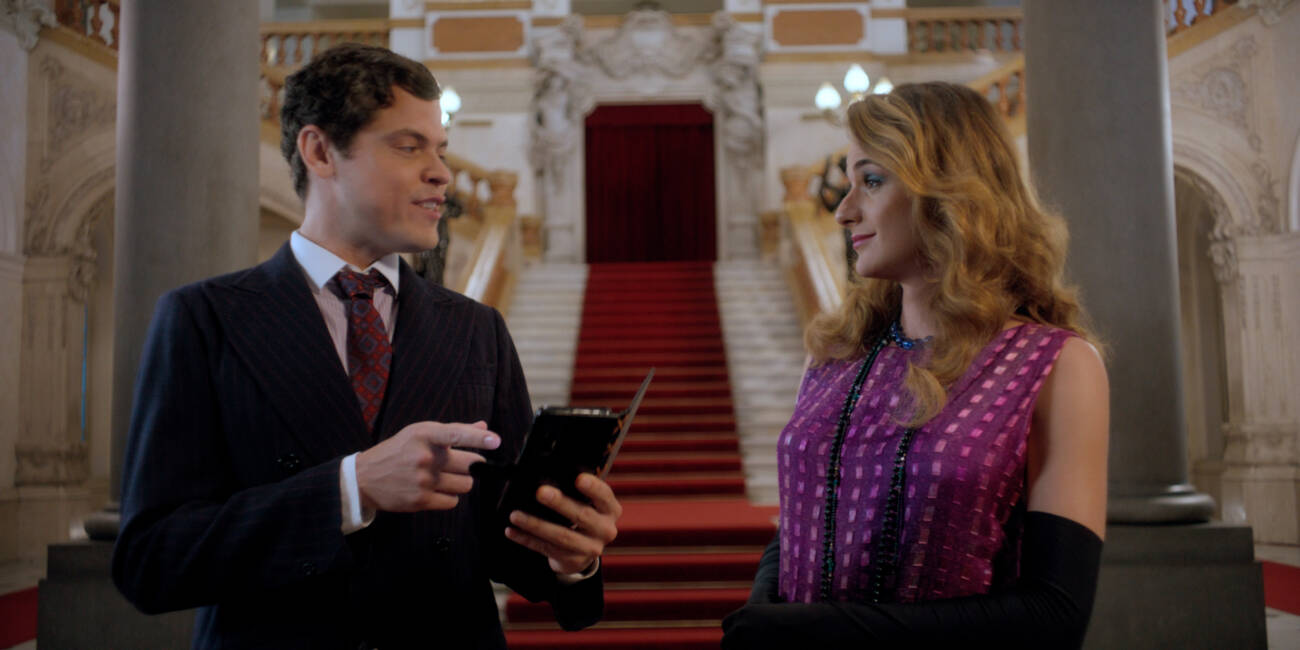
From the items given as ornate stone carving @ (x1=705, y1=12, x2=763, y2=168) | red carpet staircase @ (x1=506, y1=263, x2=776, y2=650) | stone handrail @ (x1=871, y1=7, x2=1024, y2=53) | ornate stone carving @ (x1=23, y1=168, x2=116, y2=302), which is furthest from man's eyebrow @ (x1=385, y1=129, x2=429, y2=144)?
stone handrail @ (x1=871, y1=7, x2=1024, y2=53)

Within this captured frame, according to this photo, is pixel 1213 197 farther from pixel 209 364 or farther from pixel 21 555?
pixel 21 555

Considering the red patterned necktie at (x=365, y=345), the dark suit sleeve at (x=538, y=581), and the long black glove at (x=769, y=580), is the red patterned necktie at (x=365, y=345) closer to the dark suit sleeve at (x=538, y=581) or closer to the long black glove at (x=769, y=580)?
the dark suit sleeve at (x=538, y=581)

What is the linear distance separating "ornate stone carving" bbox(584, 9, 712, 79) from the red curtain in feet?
1.62

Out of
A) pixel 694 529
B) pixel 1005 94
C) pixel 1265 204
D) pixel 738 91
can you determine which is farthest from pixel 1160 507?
pixel 738 91

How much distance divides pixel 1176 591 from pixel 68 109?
320 inches

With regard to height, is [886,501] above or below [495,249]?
below

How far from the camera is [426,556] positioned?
1.40 m

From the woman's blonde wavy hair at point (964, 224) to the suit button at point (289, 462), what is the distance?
0.85 m

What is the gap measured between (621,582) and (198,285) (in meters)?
3.42

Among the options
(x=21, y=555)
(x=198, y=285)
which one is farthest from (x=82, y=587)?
(x=21, y=555)

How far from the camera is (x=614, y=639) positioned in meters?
4.01

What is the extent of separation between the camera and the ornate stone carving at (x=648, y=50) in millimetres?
12617

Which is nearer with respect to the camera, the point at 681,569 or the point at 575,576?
the point at 575,576

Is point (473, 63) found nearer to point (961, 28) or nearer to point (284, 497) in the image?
point (961, 28)
